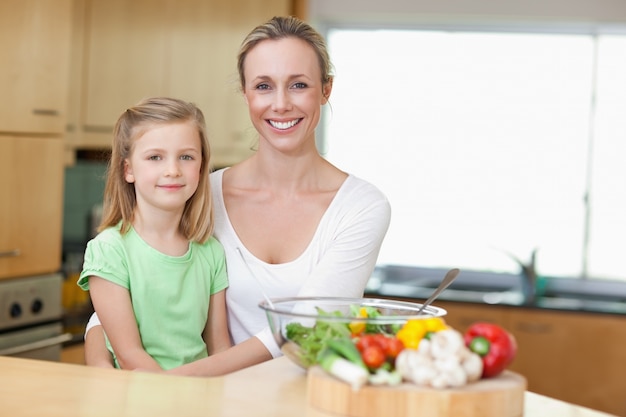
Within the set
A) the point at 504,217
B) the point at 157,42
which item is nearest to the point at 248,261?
the point at 157,42

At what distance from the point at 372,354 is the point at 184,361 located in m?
0.80

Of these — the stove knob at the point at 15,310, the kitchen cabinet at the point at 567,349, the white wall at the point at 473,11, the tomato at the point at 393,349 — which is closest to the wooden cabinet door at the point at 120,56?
the stove knob at the point at 15,310

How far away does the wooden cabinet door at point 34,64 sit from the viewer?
3.36 metres

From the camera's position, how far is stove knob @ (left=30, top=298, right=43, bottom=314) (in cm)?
355

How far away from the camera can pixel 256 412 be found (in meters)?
1.51

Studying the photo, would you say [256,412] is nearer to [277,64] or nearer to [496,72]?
[277,64]

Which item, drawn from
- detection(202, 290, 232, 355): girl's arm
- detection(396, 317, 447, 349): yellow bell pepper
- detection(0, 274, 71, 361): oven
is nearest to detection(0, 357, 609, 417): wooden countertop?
detection(396, 317, 447, 349): yellow bell pepper

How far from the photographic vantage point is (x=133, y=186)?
7.49 ft

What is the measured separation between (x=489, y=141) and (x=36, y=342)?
113 inches

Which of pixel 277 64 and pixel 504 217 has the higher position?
pixel 277 64

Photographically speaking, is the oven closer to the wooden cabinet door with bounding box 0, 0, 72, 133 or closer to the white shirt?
the wooden cabinet door with bounding box 0, 0, 72, 133

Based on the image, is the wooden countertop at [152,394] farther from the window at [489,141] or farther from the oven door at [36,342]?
the window at [489,141]

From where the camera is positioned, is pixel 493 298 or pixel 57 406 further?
pixel 493 298

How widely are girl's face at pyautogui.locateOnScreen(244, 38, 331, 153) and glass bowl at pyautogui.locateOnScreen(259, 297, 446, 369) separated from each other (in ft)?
1.80
